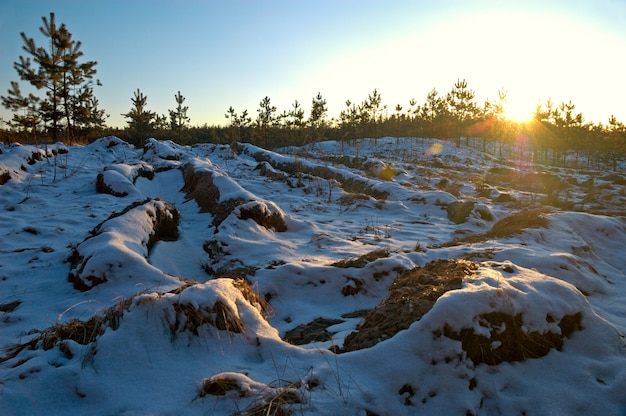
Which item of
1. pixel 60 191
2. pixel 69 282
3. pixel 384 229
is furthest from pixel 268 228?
pixel 60 191

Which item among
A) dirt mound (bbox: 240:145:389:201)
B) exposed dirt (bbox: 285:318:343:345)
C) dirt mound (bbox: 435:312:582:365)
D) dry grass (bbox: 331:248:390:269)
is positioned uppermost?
dirt mound (bbox: 240:145:389:201)

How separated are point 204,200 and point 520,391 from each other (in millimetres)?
6985

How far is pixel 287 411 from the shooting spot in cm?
155

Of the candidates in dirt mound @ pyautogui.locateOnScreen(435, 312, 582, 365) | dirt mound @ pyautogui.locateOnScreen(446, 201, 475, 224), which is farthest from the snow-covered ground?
dirt mound @ pyautogui.locateOnScreen(446, 201, 475, 224)

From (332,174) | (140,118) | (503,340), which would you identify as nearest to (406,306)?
(503,340)

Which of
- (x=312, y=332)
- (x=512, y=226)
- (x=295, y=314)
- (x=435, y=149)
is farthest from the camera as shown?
(x=435, y=149)

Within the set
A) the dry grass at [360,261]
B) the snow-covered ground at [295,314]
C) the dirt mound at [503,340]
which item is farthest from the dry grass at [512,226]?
the dirt mound at [503,340]

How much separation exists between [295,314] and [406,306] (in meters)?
1.37

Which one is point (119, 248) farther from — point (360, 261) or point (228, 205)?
point (228, 205)

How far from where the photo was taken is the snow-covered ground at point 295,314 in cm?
175

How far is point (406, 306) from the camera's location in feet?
7.81

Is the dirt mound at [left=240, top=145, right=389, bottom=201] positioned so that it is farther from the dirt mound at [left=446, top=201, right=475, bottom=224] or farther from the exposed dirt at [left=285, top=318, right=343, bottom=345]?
the exposed dirt at [left=285, top=318, right=343, bottom=345]

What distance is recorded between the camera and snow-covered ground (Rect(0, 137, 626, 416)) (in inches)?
68.9

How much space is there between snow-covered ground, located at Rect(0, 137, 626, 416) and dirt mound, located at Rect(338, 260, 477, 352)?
2cm
